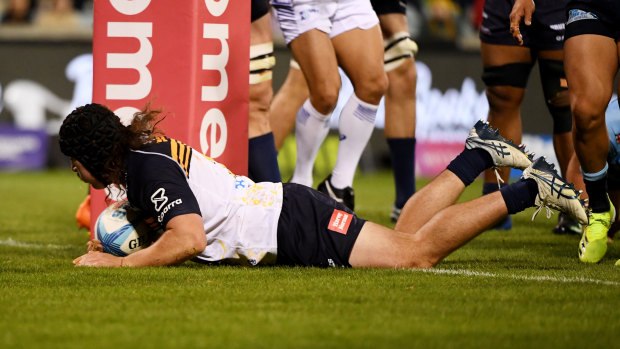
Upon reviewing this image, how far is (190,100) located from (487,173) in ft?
7.80

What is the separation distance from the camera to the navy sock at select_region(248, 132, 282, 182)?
590 centimetres

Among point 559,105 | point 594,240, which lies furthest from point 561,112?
point 594,240

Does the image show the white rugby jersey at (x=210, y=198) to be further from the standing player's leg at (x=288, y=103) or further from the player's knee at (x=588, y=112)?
the standing player's leg at (x=288, y=103)

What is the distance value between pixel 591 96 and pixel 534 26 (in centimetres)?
172

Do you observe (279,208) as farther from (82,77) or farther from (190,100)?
(82,77)

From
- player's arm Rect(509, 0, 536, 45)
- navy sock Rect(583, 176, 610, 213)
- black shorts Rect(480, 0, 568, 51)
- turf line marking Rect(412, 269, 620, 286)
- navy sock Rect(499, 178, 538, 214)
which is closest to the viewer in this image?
turf line marking Rect(412, 269, 620, 286)

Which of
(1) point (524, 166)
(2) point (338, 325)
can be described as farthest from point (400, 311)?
(1) point (524, 166)

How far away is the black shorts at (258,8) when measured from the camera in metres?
6.20

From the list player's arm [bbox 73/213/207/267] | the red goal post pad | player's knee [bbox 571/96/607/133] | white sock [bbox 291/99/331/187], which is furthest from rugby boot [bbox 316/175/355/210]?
player's arm [bbox 73/213/207/267]

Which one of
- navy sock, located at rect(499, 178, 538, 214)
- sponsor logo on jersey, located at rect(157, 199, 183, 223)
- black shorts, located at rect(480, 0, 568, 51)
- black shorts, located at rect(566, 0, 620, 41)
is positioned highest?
black shorts, located at rect(566, 0, 620, 41)

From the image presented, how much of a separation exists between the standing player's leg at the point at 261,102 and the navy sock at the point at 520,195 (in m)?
1.83

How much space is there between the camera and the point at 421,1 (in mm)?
17531

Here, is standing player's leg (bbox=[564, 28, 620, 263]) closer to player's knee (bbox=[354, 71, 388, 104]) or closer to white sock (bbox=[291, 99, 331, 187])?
player's knee (bbox=[354, 71, 388, 104])

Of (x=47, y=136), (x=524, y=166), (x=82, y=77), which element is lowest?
(x=47, y=136)
